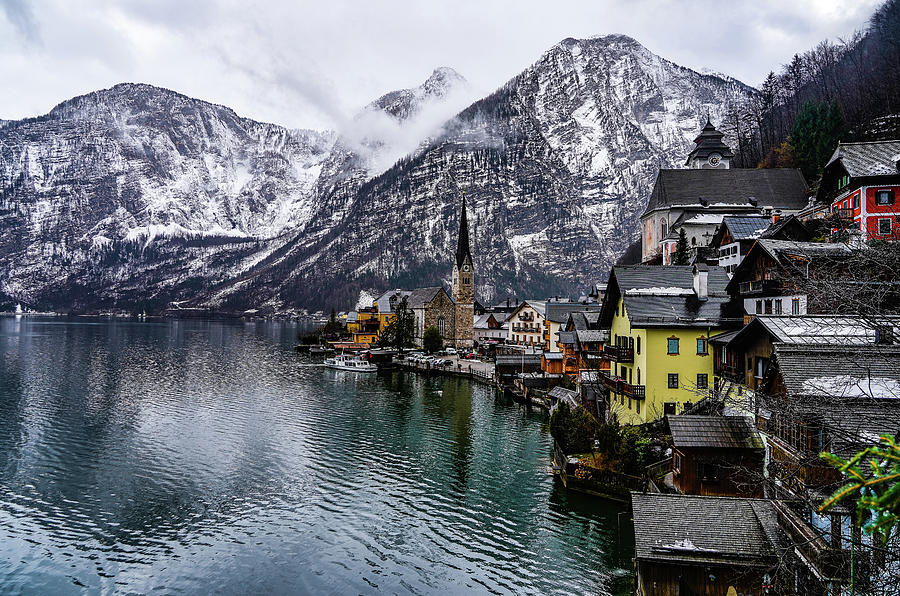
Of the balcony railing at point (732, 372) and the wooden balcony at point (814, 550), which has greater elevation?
the balcony railing at point (732, 372)

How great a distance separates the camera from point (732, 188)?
78.8 meters

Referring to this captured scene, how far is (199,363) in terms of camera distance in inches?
3890

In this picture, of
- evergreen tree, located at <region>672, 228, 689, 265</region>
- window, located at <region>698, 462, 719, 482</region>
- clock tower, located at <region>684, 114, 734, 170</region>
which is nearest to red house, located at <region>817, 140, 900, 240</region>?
evergreen tree, located at <region>672, 228, 689, 265</region>

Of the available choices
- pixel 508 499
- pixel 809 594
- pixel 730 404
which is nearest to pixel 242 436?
pixel 508 499

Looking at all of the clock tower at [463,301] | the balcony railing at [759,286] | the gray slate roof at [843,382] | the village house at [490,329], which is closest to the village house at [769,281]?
the balcony railing at [759,286]

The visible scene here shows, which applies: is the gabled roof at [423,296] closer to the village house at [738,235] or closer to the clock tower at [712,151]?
the clock tower at [712,151]

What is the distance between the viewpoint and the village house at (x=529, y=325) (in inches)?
3610

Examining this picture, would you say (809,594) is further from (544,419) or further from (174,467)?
(544,419)

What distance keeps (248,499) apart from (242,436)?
1609cm

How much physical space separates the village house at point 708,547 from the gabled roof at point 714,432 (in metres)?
5.53

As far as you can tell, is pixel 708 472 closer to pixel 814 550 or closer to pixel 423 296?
pixel 814 550

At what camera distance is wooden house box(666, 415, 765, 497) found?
24734 mm

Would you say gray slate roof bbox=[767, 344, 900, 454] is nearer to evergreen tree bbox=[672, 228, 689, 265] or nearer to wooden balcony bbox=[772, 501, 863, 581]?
wooden balcony bbox=[772, 501, 863, 581]

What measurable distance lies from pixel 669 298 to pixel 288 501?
25981 millimetres
